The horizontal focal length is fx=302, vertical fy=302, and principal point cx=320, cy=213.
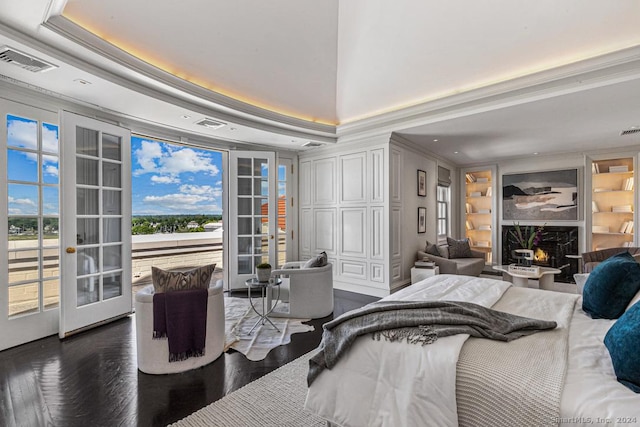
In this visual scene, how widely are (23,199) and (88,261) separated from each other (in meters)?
0.87

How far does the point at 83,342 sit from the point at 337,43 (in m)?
4.21

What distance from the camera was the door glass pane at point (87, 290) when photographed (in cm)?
334

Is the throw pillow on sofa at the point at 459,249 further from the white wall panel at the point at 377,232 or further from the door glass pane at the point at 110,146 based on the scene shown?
the door glass pane at the point at 110,146

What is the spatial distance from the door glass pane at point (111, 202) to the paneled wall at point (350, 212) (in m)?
3.04

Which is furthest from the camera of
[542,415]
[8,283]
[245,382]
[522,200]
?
[522,200]

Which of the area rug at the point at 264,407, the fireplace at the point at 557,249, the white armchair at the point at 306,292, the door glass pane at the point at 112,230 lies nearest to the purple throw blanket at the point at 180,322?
the area rug at the point at 264,407

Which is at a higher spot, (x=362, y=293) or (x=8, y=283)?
(x=8, y=283)

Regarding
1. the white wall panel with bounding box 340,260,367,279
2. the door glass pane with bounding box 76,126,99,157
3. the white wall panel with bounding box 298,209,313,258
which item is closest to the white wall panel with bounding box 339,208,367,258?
the white wall panel with bounding box 340,260,367,279

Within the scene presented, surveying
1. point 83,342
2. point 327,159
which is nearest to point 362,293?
point 327,159

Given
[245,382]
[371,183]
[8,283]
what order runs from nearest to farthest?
[245,382] → [8,283] → [371,183]

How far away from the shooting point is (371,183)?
4.97 metres

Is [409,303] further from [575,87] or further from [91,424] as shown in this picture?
[575,87]

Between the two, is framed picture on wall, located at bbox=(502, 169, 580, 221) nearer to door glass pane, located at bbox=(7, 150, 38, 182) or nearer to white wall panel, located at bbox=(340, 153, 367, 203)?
white wall panel, located at bbox=(340, 153, 367, 203)

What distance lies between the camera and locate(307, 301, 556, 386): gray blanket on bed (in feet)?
5.16
